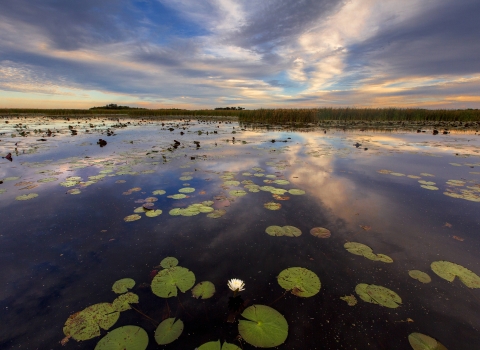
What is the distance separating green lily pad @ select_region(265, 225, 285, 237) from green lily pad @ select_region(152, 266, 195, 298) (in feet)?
4.26

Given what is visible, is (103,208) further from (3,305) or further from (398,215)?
(398,215)

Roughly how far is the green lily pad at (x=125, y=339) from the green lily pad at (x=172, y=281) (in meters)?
0.37

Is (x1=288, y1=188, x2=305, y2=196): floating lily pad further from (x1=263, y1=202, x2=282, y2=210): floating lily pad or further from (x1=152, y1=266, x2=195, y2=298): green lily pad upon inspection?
(x1=152, y1=266, x2=195, y2=298): green lily pad

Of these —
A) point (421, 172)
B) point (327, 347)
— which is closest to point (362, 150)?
point (421, 172)

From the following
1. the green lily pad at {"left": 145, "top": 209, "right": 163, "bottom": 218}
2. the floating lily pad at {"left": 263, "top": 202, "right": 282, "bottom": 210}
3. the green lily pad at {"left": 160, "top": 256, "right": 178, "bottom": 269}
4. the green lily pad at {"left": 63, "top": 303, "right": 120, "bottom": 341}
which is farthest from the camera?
the floating lily pad at {"left": 263, "top": 202, "right": 282, "bottom": 210}

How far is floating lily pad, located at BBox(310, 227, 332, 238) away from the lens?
3146mm

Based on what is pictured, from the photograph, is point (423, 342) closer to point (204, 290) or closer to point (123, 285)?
point (204, 290)

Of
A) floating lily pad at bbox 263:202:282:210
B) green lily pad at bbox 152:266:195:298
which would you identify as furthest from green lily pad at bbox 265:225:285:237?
green lily pad at bbox 152:266:195:298

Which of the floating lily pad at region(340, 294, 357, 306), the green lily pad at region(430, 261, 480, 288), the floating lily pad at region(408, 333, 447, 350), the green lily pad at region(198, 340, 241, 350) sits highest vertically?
the green lily pad at region(430, 261, 480, 288)

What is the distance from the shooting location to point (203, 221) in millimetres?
3520

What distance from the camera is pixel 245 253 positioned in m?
2.75

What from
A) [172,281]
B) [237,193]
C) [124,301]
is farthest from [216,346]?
[237,193]

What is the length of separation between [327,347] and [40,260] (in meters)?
3.20

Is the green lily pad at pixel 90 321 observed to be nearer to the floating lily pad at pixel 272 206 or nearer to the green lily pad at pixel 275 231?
the green lily pad at pixel 275 231
